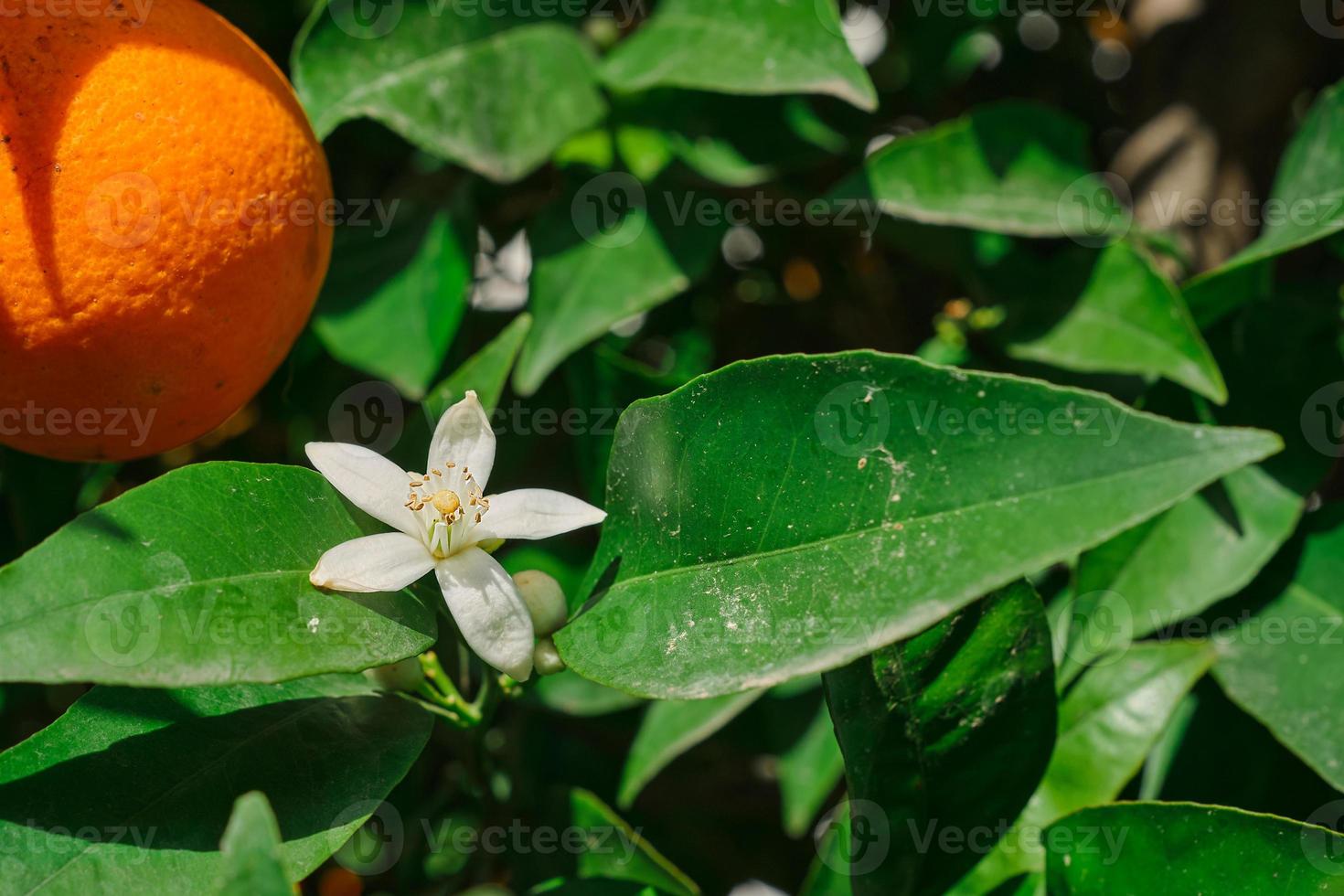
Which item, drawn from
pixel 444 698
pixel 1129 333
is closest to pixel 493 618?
pixel 444 698

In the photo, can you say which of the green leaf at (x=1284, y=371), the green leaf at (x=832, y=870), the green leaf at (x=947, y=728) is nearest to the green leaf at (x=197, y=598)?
the green leaf at (x=947, y=728)

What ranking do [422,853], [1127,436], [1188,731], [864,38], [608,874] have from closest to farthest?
1. [1127,436]
2. [608,874]
3. [1188,731]
4. [422,853]
5. [864,38]

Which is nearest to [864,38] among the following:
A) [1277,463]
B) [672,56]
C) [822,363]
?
[672,56]

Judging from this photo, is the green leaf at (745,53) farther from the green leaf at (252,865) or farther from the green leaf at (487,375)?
the green leaf at (252,865)

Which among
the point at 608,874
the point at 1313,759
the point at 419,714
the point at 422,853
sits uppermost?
the point at 419,714

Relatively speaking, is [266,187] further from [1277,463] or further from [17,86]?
[1277,463]

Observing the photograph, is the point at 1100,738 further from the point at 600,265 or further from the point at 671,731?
the point at 600,265

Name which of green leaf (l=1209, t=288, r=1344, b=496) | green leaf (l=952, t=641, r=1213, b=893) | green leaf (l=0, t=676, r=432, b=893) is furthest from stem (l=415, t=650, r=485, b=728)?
green leaf (l=1209, t=288, r=1344, b=496)
